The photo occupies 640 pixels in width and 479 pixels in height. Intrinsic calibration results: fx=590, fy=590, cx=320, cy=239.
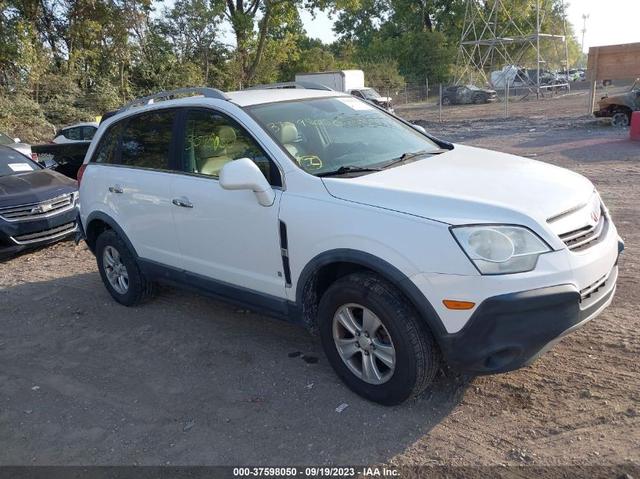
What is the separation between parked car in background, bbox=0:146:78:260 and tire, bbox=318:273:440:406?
16.7 feet

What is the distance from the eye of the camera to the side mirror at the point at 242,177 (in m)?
3.58

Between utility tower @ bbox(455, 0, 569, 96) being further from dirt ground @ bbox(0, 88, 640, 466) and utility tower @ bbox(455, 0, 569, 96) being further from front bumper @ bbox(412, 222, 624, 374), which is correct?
front bumper @ bbox(412, 222, 624, 374)

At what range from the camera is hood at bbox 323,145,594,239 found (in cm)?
305

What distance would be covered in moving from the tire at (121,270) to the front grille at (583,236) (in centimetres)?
360

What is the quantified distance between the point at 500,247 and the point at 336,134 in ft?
5.56

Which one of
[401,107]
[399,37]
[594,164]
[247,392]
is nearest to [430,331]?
[247,392]

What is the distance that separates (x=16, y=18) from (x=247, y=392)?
25.8 metres

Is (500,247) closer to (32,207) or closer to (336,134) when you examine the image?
(336,134)

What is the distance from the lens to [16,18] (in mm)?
24297

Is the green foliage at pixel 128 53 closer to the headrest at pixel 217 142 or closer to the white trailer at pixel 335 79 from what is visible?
the white trailer at pixel 335 79

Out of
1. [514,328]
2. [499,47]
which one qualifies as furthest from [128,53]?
[499,47]

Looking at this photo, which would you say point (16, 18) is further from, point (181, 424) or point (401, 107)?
point (181, 424)

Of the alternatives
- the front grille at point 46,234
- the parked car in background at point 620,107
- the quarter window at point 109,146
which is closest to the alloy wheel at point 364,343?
the quarter window at point 109,146

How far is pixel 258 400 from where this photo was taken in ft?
12.2
